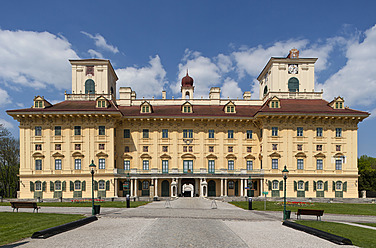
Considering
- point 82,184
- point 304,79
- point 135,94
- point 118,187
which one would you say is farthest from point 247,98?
point 82,184

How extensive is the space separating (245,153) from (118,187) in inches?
837

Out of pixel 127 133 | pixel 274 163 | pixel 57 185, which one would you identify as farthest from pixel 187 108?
pixel 57 185

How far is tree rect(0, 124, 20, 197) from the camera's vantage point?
63809 mm

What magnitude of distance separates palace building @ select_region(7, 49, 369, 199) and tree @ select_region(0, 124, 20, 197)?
49.1 ft

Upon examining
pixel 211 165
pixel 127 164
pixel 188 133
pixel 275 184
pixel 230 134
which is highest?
pixel 188 133

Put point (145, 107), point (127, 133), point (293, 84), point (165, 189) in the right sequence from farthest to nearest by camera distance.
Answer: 1. point (293, 84)
2. point (127, 133)
3. point (145, 107)
4. point (165, 189)

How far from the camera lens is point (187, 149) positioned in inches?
2174

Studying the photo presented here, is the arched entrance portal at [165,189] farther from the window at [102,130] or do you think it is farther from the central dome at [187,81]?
the central dome at [187,81]

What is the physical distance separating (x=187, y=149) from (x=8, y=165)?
118 feet

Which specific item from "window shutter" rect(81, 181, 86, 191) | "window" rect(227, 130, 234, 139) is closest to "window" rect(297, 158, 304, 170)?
"window" rect(227, 130, 234, 139)

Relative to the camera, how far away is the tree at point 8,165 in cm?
6381

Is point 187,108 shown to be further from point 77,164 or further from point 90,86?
point 77,164

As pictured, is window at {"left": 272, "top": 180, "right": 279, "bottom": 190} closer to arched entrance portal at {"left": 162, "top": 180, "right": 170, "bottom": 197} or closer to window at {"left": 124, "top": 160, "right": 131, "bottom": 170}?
arched entrance portal at {"left": 162, "top": 180, "right": 170, "bottom": 197}

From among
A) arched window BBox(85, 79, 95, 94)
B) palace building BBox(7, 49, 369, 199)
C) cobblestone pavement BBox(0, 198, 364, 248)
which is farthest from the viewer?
arched window BBox(85, 79, 95, 94)
